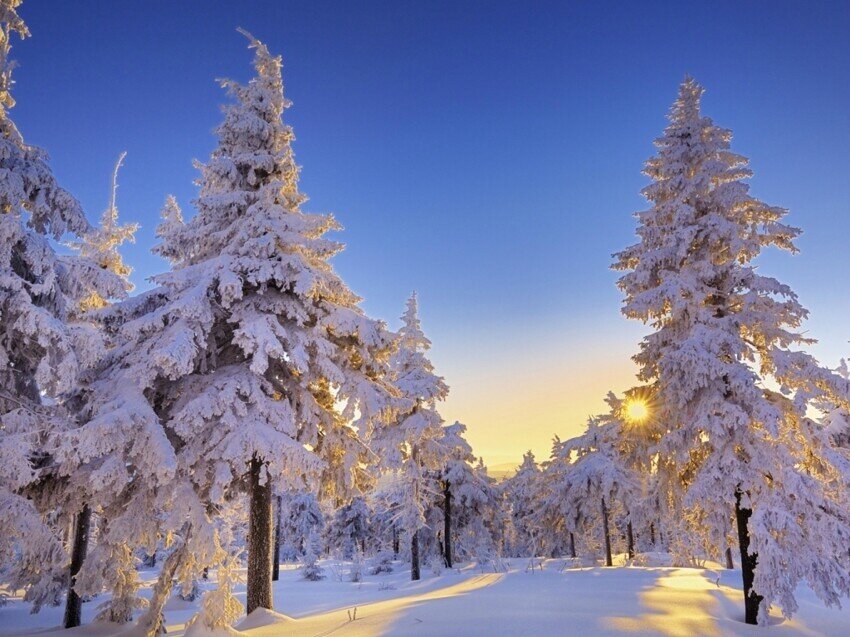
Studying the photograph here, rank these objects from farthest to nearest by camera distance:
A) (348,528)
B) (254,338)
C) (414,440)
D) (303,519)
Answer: (348,528), (303,519), (414,440), (254,338)

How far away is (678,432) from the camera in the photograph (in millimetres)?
11617

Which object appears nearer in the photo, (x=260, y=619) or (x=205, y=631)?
→ (x=205, y=631)

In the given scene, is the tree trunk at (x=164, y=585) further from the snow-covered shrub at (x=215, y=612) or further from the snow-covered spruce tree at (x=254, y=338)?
the snow-covered shrub at (x=215, y=612)

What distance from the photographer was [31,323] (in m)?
8.41

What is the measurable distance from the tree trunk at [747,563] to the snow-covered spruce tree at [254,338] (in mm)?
8267

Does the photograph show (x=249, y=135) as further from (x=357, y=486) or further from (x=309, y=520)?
(x=309, y=520)

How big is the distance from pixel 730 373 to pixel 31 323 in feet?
44.8

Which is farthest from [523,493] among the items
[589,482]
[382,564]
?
[589,482]

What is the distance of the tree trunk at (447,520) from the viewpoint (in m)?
28.9

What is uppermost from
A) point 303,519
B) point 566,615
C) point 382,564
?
point 566,615

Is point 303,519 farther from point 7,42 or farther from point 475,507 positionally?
point 7,42

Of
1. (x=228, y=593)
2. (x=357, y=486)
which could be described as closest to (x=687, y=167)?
(x=357, y=486)

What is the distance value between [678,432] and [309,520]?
1807 inches

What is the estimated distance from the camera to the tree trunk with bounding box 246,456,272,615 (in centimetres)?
1074
